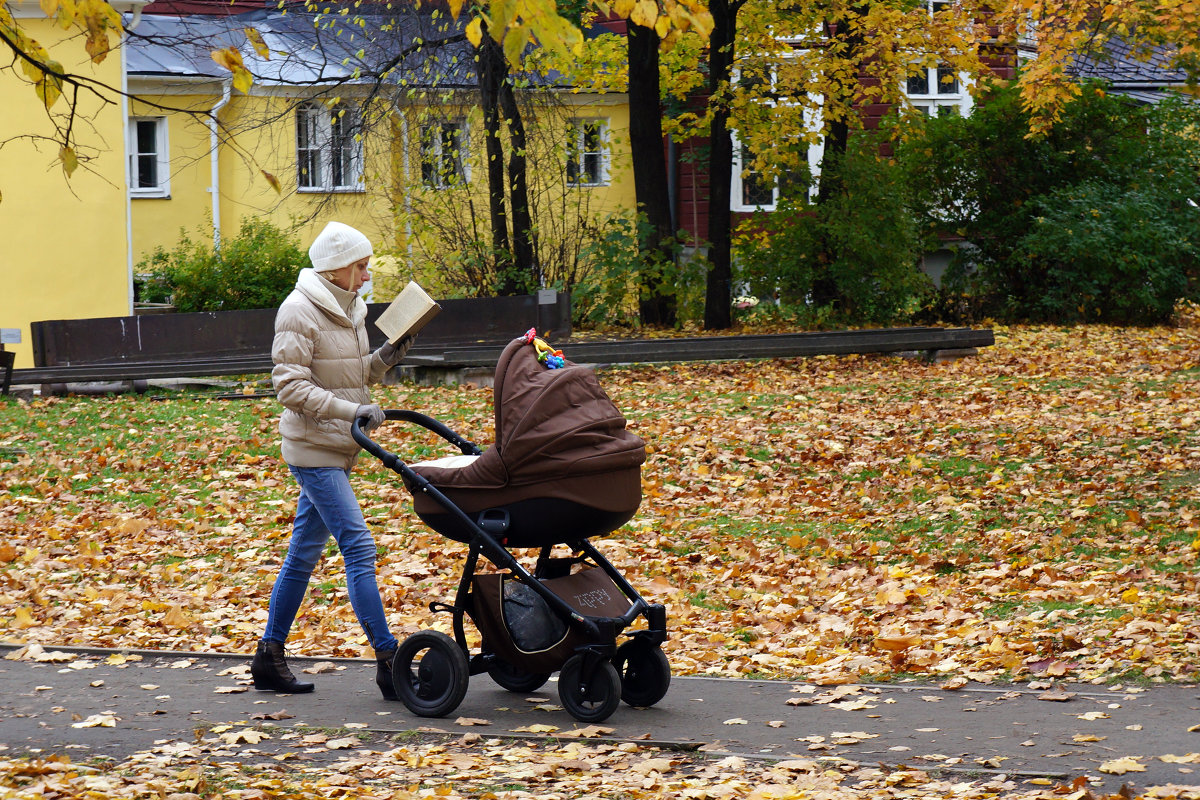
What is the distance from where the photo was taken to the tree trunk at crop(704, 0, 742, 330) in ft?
76.1

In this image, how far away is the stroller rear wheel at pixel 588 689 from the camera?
18.3 ft

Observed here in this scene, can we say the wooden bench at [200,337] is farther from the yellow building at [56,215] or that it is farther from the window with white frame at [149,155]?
the window with white frame at [149,155]

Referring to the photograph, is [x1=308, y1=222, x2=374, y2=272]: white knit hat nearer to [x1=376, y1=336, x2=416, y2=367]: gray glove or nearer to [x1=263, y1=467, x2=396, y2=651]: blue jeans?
[x1=376, y1=336, x2=416, y2=367]: gray glove

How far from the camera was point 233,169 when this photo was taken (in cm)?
2866

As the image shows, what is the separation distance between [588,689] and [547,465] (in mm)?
974

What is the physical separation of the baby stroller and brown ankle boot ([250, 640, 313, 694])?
1.94 feet

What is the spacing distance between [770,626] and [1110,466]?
4.87 m

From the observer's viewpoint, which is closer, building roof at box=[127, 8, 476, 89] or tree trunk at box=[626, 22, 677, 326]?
building roof at box=[127, 8, 476, 89]

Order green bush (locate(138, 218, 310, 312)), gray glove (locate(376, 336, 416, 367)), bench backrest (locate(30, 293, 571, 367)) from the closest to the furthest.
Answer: gray glove (locate(376, 336, 416, 367)) → bench backrest (locate(30, 293, 571, 367)) → green bush (locate(138, 218, 310, 312))

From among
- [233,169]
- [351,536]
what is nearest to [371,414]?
[351,536]

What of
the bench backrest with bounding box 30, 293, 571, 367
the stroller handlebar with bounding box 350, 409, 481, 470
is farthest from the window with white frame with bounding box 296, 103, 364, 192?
the stroller handlebar with bounding box 350, 409, 481, 470

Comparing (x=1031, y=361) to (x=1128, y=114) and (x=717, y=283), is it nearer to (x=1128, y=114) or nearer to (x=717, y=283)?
(x=717, y=283)

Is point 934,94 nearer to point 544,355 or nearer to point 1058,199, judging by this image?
point 1058,199

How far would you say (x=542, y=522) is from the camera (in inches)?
219
